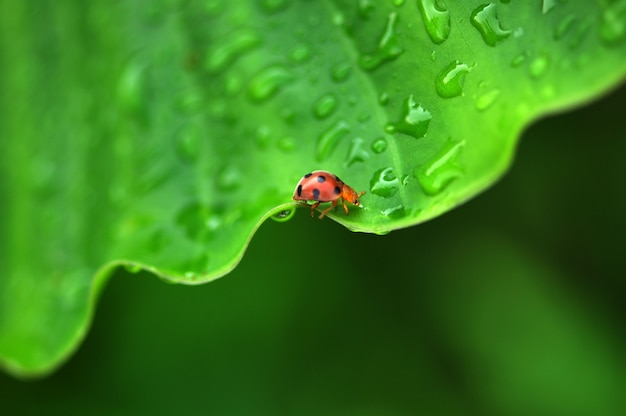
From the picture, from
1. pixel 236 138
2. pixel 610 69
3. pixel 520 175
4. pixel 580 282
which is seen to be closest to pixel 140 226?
pixel 236 138

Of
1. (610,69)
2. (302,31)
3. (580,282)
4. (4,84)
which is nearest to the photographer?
(610,69)

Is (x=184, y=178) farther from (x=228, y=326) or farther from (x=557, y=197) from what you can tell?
(x=557, y=197)

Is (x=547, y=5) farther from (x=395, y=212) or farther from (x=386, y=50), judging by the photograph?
(x=395, y=212)

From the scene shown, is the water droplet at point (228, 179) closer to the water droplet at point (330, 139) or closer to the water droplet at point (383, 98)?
the water droplet at point (330, 139)

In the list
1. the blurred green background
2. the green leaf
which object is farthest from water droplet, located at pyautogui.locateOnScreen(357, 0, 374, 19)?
the blurred green background

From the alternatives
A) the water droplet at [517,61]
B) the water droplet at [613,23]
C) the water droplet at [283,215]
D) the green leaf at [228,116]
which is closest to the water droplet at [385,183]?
the green leaf at [228,116]

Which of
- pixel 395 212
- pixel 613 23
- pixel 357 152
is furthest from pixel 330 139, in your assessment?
pixel 613 23

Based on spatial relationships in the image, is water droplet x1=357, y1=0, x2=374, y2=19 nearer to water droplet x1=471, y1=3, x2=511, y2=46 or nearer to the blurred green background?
water droplet x1=471, y1=3, x2=511, y2=46
